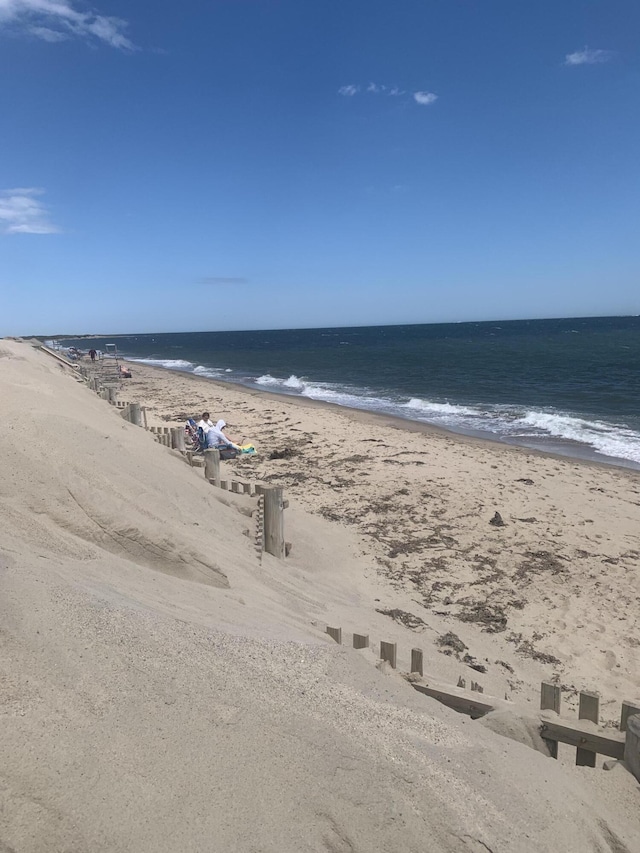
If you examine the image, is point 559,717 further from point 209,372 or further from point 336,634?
point 209,372

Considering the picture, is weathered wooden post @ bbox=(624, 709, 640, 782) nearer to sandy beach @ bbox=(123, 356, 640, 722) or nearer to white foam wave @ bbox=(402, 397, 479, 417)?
sandy beach @ bbox=(123, 356, 640, 722)

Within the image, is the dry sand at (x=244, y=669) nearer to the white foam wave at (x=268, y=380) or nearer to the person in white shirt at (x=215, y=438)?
the person in white shirt at (x=215, y=438)

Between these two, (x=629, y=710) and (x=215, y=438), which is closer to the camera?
(x=629, y=710)

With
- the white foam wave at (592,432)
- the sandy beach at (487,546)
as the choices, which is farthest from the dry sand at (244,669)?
the white foam wave at (592,432)

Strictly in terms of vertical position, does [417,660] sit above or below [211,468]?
below

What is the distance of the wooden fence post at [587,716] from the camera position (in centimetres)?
325

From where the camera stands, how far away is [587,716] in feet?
11.1

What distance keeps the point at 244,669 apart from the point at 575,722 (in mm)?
2050

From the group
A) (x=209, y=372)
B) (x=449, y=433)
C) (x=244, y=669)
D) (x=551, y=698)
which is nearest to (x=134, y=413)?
(x=244, y=669)

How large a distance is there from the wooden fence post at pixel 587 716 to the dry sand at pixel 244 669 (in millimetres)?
199

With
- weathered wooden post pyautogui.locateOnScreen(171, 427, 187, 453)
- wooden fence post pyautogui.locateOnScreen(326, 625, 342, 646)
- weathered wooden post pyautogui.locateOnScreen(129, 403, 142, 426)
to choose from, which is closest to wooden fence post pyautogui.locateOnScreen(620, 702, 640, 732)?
wooden fence post pyautogui.locateOnScreen(326, 625, 342, 646)

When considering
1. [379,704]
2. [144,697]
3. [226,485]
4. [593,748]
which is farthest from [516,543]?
[144,697]

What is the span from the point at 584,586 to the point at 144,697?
6.92 meters

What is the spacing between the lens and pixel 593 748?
3242 millimetres
